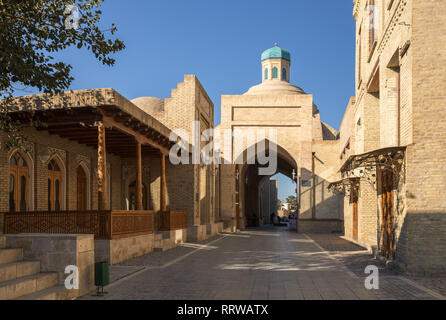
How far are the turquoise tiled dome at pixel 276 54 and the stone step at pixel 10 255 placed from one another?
1666 inches

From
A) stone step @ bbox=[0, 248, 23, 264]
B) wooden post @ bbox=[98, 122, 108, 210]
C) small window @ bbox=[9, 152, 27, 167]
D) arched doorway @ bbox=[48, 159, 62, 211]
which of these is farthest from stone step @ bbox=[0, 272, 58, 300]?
arched doorway @ bbox=[48, 159, 62, 211]

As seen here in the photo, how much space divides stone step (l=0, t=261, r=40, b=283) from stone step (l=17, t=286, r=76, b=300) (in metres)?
0.44

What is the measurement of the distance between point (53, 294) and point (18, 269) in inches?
28.1

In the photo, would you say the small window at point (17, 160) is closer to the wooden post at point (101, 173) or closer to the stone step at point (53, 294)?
the wooden post at point (101, 173)

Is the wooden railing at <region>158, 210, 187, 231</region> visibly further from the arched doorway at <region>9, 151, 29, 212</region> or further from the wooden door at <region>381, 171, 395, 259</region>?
the wooden door at <region>381, 171, 395, 259</region>

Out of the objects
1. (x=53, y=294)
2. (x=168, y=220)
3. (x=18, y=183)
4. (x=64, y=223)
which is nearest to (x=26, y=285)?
(x=53, y=294)

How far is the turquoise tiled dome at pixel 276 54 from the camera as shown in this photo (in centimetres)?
4722

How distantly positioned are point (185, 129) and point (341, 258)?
10.0 metres

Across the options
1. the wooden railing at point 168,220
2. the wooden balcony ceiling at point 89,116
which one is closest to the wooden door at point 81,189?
the wooden balcony ceiling at point 89,116

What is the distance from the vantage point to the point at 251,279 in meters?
9.48

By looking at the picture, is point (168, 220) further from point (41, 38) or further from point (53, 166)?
point (41, 38)

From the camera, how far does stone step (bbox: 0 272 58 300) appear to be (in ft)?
20.3
